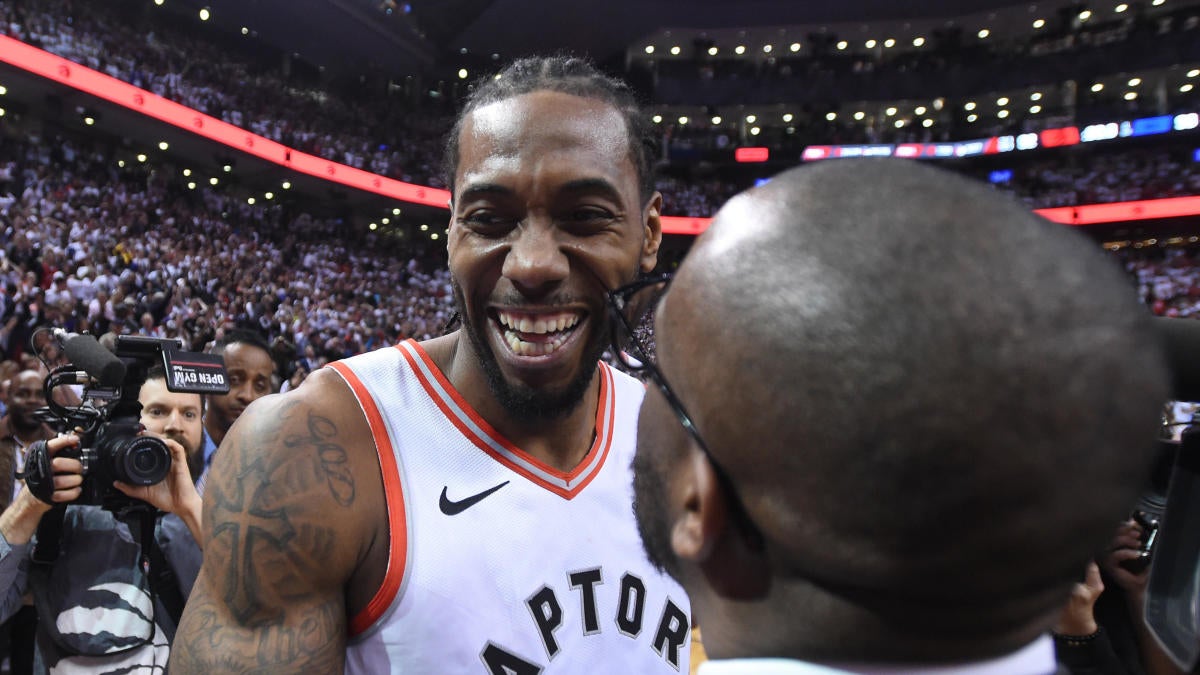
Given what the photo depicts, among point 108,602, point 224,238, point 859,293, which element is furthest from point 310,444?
point 224,238

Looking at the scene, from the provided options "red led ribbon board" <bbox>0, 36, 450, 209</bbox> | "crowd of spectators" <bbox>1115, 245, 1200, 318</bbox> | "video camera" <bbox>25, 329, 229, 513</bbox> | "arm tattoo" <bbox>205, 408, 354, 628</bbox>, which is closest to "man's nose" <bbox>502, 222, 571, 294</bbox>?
"arm tattoo" <bbox>205, 408, 354, 628</bbox>

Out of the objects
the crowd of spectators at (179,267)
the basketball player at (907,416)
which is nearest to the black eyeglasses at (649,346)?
the basketball player at (907,416)

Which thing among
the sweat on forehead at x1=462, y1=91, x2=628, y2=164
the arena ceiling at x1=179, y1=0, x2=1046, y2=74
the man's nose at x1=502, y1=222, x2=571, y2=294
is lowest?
the man's nose at x1=502, y1=222, x2=571, y2=294

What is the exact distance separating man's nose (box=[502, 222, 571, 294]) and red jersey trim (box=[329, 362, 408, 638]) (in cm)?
39

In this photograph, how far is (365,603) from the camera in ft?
4.63

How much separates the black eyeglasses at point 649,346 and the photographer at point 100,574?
1.95 m

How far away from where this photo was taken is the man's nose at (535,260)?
63.7 inches

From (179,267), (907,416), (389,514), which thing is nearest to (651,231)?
(389,514)

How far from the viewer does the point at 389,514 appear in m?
1.46

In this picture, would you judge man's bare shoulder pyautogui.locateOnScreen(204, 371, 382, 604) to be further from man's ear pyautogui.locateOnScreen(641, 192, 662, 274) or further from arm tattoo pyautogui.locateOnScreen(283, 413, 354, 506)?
man's ear pyautogui.locateOnScreen(641, 192, 662, 274)

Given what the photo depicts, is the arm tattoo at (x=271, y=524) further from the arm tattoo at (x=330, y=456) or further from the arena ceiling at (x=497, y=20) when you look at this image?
the arena ceiling at (x=497, y=20)

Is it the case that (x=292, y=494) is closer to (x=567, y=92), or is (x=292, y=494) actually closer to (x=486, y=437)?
(x=486, y=437)

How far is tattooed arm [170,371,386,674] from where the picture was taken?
130 cm

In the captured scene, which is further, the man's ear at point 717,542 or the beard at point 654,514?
the beard at point 654,514
